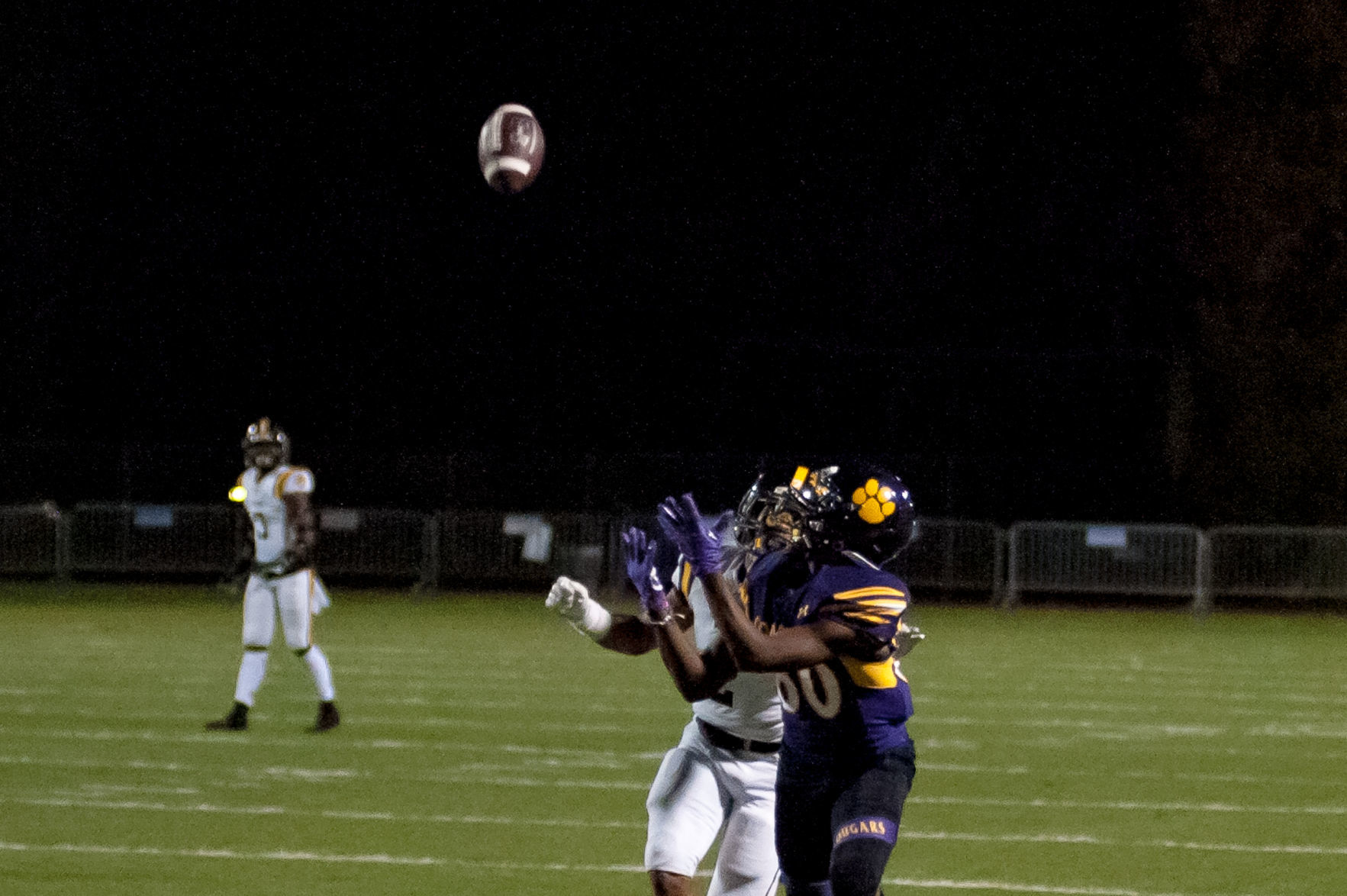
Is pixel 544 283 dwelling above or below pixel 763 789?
above

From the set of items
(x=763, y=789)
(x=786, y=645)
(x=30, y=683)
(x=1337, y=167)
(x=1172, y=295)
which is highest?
(x=1337, y=167)

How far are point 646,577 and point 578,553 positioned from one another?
19.7 meters

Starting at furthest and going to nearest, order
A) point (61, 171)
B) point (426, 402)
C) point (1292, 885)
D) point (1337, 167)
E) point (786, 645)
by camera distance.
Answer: point (426, 402), point (61, 171), point (1337, 167), point (1292, 885), point (786, 645)

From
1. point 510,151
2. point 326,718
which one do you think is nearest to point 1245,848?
point 326,718

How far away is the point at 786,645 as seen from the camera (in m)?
4.44

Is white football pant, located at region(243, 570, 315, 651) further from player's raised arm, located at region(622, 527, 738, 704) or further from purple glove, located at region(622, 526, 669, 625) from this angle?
player's raised arm, located at region(622, 527, 738, 704)

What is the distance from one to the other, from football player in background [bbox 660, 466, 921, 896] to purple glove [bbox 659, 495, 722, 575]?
0.06ft

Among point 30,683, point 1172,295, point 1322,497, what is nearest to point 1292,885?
point 30,683

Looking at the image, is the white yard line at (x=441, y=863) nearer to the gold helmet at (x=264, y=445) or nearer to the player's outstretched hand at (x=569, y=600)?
the player's outstretched hand at (x=569, y=600)

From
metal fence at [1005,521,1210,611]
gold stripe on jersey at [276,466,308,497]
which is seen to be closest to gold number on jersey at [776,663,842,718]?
gold stripe on jersey at [276,466,308,497]

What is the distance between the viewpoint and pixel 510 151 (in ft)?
44.4

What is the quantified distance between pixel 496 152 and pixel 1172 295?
16965mm

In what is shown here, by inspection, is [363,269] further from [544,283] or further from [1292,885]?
[1292,885]

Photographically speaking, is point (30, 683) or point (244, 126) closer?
point (30, 683)
